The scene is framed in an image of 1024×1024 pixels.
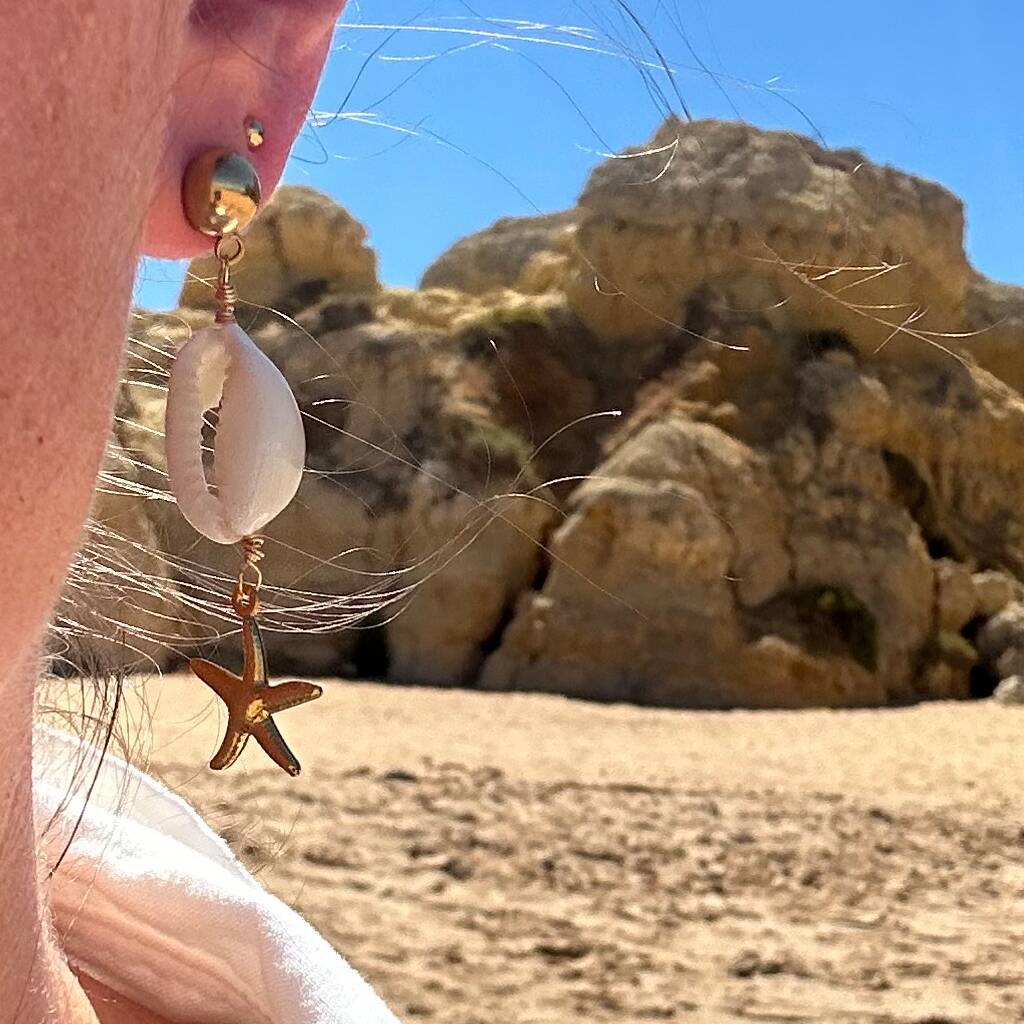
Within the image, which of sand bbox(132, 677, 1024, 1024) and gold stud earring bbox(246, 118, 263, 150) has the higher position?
gold stud earring bbox(246, 118, 263, 150)

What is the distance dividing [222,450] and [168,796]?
1.43ft

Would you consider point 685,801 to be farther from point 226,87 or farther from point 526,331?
point 526,331

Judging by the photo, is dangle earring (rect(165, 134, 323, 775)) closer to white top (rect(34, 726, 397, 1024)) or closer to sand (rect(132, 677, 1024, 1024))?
white top (rect(34, 726, 397, 1024))

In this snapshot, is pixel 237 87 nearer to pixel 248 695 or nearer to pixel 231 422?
pixel 231 422

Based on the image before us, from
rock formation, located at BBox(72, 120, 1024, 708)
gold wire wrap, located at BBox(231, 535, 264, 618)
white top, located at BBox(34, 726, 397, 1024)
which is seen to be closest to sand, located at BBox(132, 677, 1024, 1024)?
white top, located at BBox(34, 726, 397, 1024)

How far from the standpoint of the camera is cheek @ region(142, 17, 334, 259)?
634 mm

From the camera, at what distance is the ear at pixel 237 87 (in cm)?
63

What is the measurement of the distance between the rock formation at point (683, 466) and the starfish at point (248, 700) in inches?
255

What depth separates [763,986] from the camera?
311 centimetres

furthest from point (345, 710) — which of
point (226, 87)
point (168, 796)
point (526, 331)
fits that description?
point (226, 87)

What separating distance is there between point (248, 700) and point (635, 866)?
11.5ft

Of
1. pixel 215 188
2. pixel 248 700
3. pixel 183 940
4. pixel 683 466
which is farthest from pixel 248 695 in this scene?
pixel 683 466

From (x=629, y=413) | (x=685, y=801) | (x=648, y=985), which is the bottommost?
(x=648, y=985)

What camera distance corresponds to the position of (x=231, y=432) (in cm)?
71
